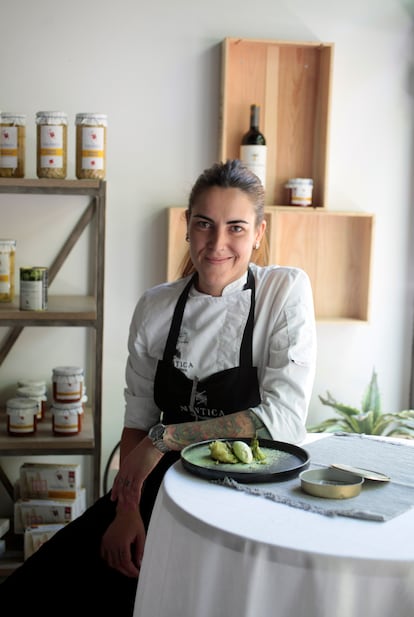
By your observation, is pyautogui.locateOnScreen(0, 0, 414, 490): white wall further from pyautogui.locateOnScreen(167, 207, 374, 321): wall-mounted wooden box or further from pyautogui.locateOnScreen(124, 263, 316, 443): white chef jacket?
pyautogui.locateOnScreen(124, 263, 316, 443): white chef jacket

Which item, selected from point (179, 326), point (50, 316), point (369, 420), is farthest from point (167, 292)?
point (369, 420)

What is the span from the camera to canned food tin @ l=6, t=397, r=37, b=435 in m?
2.80

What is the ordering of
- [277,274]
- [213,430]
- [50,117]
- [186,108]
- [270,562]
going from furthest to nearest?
[186,108] → [50,117] → [277,274] → [213,430] → [270,562]

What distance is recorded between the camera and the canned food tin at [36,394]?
295 centimetres

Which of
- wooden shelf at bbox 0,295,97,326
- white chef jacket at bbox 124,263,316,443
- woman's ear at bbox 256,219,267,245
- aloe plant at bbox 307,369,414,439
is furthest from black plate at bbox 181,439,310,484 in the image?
aloe plant at bbox 307,369,414,439

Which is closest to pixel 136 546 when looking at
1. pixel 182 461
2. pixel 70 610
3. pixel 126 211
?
pixel 70 610

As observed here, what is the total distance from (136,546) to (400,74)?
2222mm

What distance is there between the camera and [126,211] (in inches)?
125

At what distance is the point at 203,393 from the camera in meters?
2.00

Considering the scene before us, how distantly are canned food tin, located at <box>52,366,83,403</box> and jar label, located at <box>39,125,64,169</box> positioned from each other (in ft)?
2.18

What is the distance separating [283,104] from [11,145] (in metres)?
1.08

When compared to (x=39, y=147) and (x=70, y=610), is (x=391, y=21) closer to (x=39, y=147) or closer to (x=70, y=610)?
(x=39, y=147)

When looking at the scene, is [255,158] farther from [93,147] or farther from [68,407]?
[68,407]

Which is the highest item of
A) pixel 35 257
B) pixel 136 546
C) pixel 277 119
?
pixel 277 119
